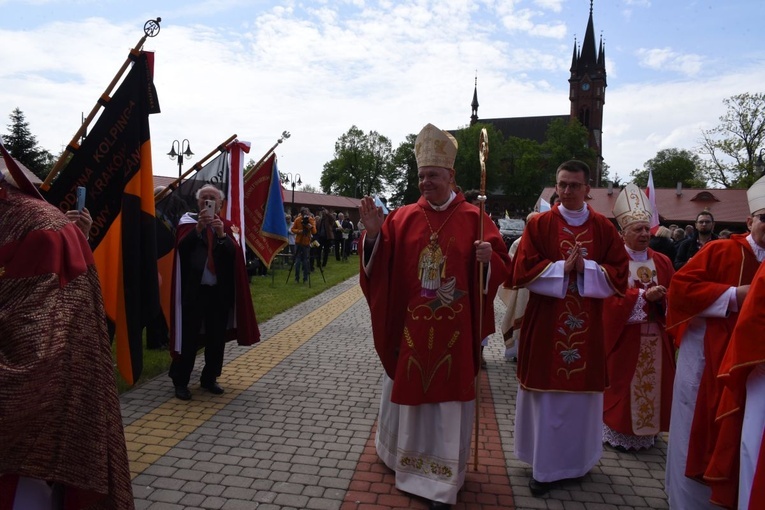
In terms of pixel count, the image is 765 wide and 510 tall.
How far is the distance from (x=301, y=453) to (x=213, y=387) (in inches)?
73.7

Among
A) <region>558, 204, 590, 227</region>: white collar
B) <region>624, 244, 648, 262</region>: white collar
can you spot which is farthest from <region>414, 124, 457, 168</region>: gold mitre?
<region>624, 244, 648, 262</region>: white collar

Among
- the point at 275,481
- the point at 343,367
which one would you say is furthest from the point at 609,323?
the point at 343,367

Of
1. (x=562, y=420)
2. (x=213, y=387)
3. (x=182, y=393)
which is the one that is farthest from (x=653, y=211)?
(x=182, y=393)

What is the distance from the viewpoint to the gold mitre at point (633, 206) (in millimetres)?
4555

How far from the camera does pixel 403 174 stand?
7856 cm

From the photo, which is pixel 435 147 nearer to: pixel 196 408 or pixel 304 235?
pixel 196 408

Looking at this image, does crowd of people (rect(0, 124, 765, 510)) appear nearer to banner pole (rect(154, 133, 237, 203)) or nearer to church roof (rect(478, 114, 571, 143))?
banner pole (rect(154, 133, 237, 203))

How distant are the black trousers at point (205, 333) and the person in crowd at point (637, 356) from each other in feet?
12.2

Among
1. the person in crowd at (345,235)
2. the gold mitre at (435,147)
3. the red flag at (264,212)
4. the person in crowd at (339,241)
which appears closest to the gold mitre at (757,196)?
the gold mitre at (435,147)

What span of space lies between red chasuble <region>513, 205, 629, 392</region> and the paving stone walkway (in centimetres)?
77

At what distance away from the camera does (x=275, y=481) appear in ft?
12.1

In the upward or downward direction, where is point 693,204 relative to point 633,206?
upward

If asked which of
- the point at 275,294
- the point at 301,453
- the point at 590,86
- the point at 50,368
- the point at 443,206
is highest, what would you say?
the point at 590,86

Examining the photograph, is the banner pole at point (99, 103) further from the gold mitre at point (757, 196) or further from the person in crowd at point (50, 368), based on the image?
the gold mitre at point (757, 196)
